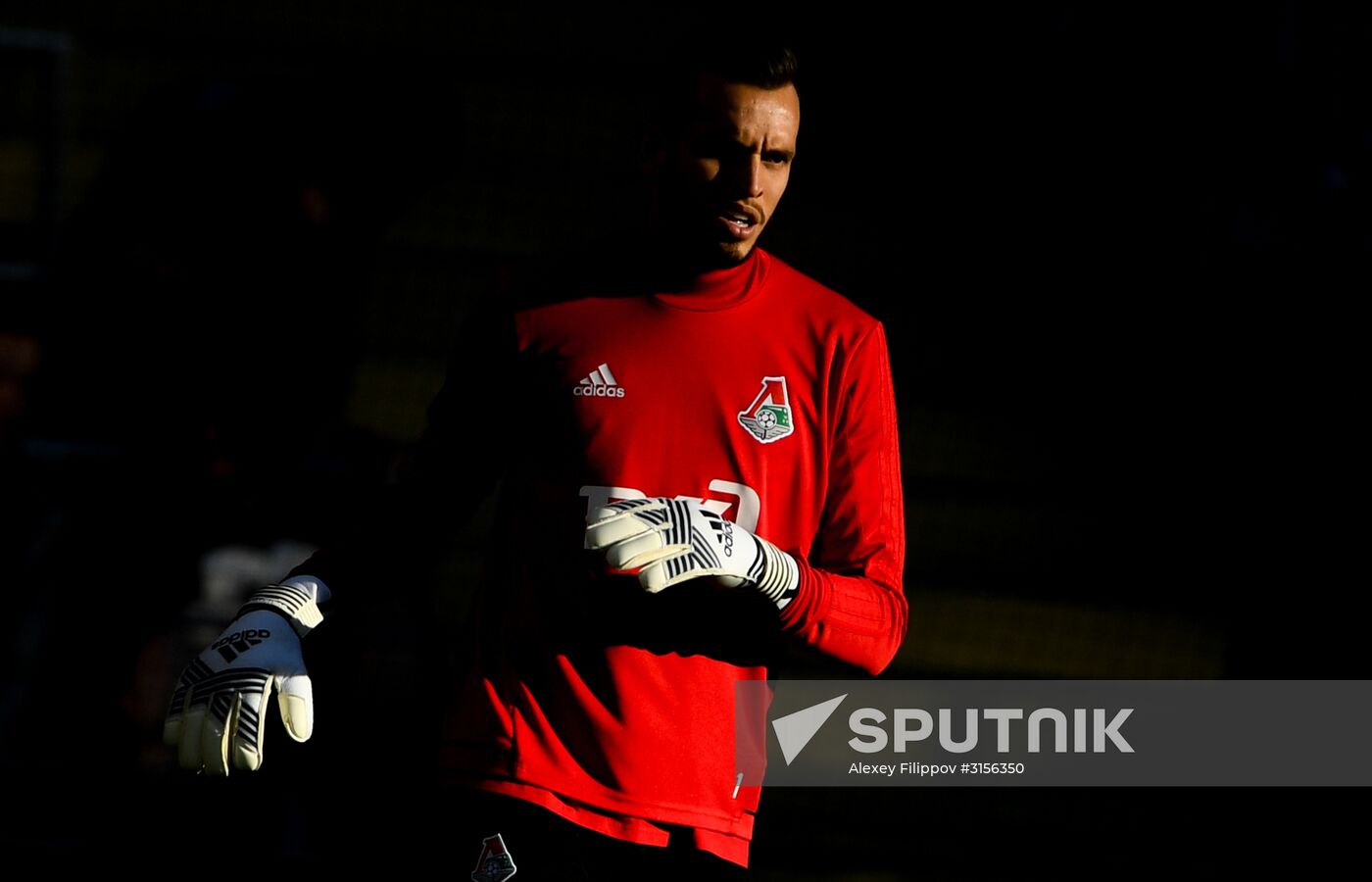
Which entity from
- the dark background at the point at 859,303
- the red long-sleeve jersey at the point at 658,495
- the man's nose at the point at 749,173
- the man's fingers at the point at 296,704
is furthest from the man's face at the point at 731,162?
the dark background at the point at 859,303

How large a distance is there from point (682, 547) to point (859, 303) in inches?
116

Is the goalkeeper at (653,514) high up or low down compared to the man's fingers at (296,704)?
up

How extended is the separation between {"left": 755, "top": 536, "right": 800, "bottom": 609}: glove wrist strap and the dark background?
2.68m

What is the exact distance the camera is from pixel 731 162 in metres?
2.93

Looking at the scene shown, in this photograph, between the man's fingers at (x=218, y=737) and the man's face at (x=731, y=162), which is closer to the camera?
the man's fingers at (x=218, y=737)

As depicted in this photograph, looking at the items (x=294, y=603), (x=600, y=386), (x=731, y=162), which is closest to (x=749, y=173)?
(x=731, y=162)

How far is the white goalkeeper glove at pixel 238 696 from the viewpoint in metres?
2.76

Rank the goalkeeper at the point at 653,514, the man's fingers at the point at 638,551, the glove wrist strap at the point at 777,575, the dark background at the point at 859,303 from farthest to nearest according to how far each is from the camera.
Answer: the dark background at the point at 859,303 < the goalkeeper at the point at 653,514 < the glove wrist strap at the point at 777,575 < the man's fingers at the point at 638,551

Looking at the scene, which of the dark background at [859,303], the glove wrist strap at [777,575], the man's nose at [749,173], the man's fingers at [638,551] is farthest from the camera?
the dark background at [859,303]

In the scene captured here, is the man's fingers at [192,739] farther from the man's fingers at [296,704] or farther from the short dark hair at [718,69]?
the short dark hair at [718,69]

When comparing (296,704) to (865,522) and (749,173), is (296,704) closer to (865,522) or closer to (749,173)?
(865,522)

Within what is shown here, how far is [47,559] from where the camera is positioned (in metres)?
5.28

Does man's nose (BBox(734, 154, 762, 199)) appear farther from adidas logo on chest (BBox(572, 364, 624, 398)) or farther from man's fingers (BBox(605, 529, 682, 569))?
man's fingers (BBox(605, 529, 682, 569))

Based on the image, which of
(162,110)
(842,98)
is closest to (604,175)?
(842,98)
